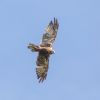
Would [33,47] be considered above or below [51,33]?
below

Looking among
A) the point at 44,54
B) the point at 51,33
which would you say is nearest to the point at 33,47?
the point at 44,54

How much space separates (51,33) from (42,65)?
2.83m

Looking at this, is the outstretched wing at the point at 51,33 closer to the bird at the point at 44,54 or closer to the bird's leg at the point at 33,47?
the bird at the point at 44,54

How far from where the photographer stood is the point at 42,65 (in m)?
39.1

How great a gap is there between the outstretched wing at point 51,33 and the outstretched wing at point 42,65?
1.15m

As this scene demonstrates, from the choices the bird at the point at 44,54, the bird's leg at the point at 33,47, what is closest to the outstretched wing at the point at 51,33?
the bird at the point at 44,54

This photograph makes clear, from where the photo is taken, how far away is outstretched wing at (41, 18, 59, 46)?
39.8 metres

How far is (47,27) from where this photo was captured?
1596 inches

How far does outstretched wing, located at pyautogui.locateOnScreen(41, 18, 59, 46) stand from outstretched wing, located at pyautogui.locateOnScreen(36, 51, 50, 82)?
1.15 meters

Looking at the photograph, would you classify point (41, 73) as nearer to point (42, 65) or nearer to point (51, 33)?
point (42, 65)

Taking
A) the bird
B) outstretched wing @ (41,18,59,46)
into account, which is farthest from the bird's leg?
outstretched wing @ (41,18,59,46)

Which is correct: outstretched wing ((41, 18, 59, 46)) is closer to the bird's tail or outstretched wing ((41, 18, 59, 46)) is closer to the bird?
the bird

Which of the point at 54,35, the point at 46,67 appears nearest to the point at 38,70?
the point at 46,67

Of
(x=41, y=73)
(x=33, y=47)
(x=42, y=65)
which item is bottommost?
(x=41, y=73)
